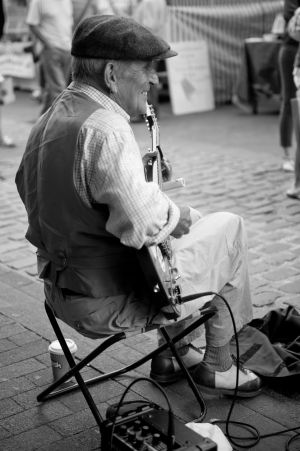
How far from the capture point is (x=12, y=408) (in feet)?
10.4

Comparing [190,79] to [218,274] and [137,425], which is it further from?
[137,425]

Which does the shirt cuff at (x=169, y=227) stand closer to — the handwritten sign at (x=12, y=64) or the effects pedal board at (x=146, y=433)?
the effects pedal board at (x=146, y=433)

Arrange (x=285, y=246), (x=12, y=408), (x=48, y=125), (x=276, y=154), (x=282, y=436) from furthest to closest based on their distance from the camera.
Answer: (x=276, y=154)
(x=285, y=246)
(x=12, y=408)
(x=282, y=436)
(x=48, y=125)

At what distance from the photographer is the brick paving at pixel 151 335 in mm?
3049

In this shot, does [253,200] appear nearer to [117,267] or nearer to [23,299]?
[23,299]

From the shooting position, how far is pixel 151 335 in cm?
387

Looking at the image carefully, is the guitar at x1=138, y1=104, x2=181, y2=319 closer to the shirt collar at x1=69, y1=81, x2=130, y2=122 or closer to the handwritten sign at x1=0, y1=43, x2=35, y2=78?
the shirt collar at x1=69, y1=81, x2=130, y2=122

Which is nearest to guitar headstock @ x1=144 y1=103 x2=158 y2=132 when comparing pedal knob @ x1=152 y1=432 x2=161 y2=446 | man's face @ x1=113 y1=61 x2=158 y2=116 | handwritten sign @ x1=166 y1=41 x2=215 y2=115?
man's face @ x1=113 y1=61 x2=158 y2=116

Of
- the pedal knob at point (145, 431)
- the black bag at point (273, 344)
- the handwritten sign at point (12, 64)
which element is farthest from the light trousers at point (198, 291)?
the handwritten sign at point (12, 64)

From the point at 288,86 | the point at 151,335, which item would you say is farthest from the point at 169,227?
the point at 288,86

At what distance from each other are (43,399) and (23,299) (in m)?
1.22

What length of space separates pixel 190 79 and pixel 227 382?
8.54m

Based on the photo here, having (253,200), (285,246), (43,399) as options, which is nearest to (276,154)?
(253,200)

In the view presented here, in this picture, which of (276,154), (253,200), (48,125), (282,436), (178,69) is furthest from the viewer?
(178,69)
